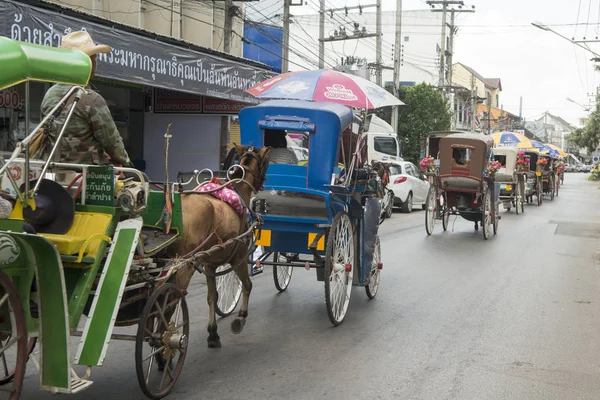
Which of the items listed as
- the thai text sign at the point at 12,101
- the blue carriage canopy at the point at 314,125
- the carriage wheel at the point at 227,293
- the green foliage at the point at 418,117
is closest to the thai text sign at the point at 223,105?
the thai text sign at the point at 12,101

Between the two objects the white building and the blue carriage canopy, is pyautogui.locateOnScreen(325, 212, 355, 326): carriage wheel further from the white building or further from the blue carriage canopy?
the white building

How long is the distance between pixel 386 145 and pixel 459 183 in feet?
39.7

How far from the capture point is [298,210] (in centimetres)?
770

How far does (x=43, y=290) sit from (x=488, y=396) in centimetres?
340

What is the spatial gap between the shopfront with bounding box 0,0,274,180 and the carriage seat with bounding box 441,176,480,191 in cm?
522

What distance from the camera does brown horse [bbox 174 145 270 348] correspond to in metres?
5.38

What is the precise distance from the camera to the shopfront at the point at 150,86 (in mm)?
10641

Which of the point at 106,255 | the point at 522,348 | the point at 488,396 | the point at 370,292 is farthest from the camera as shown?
the point at 370,292

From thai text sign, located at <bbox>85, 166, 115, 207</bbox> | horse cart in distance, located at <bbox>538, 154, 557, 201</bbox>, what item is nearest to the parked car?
horse cart in distance, located at <bbox>538, 154, 557, 201</bbox>

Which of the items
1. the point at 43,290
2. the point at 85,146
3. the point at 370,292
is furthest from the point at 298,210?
the point at 43,290

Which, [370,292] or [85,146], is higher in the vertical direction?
[85,146]

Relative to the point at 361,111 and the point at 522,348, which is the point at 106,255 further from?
the point at 361,111

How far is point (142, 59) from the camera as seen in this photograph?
12.9m

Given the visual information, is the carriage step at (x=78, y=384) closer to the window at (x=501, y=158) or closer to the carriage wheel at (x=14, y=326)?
the carriage wheel at (x=14, y=326)
